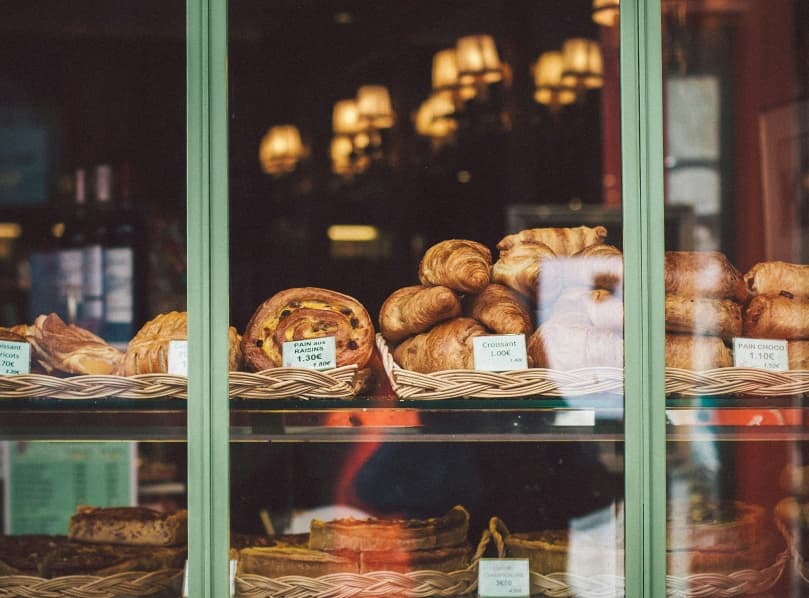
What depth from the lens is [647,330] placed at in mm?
1652

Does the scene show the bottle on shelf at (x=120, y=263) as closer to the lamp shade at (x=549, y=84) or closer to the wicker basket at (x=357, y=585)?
the wicker basket at (x=357, y=585)

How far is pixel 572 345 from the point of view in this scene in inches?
71.6

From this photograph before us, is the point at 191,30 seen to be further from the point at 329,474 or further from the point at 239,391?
the point at 329,474

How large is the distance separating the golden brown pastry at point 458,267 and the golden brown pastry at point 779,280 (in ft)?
2.01

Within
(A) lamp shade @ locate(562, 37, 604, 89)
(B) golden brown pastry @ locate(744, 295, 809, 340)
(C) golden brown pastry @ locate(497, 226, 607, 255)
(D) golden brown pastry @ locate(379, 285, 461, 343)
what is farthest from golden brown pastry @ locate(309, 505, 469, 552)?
(A) lamp shade @ locate(562, 37, 604, 89)

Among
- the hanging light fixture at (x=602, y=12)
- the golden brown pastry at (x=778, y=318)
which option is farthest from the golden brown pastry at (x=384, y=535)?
the hanging light fixture at (x=602, y=12)

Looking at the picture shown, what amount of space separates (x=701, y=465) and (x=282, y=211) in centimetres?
192

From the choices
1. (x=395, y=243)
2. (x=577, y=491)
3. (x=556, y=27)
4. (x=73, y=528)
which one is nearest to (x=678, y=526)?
(x=577, y=491)

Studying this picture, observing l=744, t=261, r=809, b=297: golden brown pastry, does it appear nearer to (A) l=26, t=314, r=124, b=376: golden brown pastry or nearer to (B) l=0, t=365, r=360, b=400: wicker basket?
(B) l=0, t=365, r=360, b=400: wicker basket

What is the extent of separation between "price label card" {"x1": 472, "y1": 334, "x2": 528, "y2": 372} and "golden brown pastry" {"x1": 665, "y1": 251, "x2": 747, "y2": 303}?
34cm

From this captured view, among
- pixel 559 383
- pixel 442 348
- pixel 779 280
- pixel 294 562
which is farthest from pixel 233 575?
pixel 779 280

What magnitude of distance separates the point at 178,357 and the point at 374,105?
199 cm

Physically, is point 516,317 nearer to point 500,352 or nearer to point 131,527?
point 500,352

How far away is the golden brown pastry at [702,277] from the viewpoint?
1851 mm
